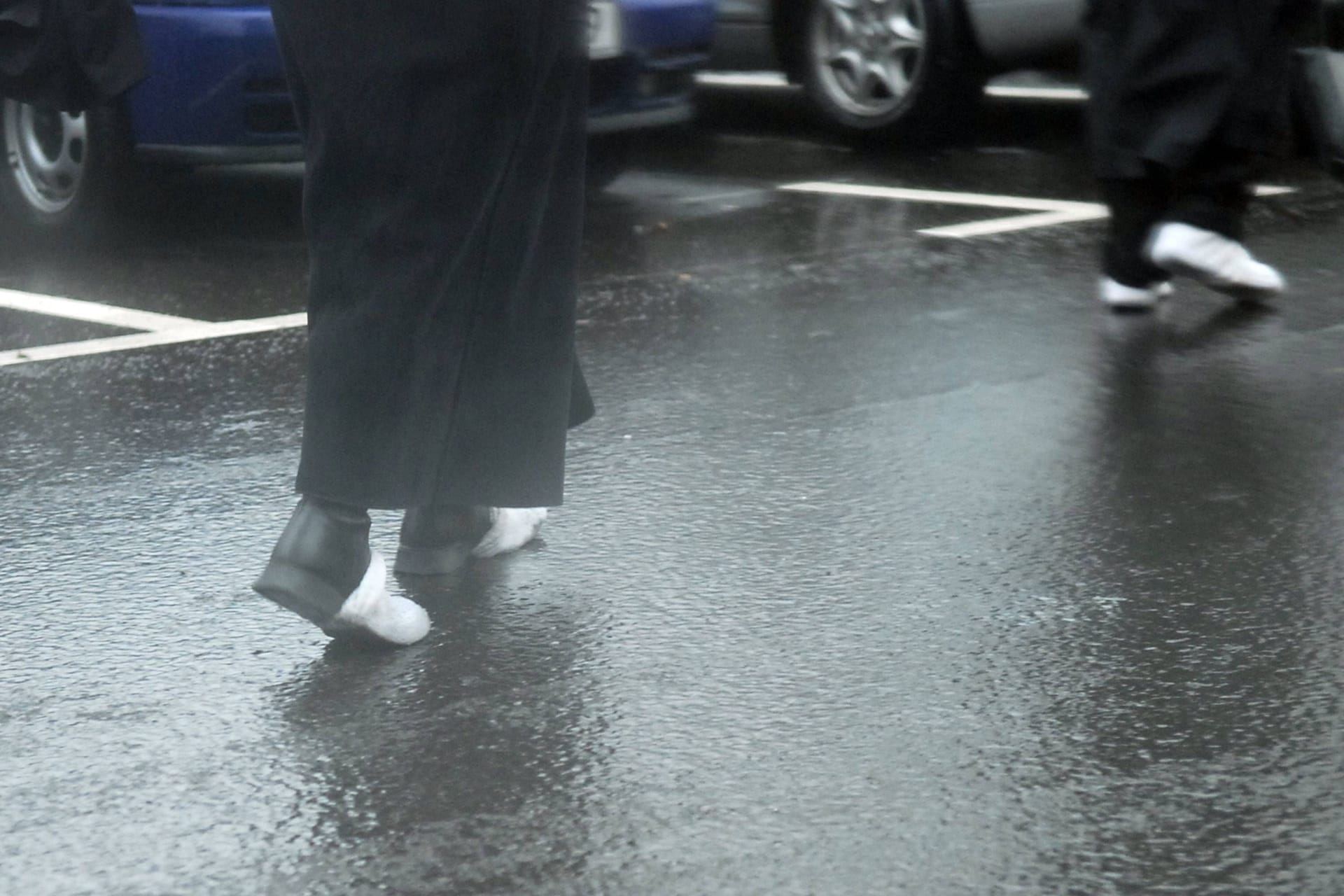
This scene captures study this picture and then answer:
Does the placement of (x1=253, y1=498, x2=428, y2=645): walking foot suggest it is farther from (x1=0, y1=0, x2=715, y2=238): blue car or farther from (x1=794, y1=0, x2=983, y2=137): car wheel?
(x1=794, y1=0, x2=983, y2=137): car wheel

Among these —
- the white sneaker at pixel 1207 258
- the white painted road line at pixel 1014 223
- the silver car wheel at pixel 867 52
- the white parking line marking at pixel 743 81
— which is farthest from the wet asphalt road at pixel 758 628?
the white parking line marking at pixel 743 81

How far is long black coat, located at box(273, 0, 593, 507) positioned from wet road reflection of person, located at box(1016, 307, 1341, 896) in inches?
36.2

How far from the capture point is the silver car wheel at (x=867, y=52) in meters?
8.98

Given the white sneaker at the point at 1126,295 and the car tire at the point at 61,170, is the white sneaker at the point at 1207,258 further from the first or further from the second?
the car tire at the point at 61,170

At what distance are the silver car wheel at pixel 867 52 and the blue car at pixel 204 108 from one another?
1.15 meters

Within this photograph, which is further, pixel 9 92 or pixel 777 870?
pixel 9 92

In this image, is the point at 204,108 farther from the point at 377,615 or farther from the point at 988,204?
the point at 377,615

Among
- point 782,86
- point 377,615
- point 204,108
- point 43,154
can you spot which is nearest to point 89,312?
point 204,108

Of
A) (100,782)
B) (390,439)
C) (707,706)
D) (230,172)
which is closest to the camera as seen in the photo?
(100,782)

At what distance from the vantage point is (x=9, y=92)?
6.19 m

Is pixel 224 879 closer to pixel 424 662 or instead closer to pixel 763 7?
pixel 424 662

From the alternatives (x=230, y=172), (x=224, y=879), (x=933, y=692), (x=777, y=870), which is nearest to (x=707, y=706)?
(x=933, y=692)

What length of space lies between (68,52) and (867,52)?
3.76 meters

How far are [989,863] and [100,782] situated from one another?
1.12 meters
